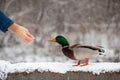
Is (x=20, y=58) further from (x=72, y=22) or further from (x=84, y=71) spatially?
(x=84, y=71)

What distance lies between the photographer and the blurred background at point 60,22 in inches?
351

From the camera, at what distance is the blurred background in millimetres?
8914

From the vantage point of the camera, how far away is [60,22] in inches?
378

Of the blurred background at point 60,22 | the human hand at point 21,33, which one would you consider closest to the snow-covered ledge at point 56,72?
the human hand at point 21,33

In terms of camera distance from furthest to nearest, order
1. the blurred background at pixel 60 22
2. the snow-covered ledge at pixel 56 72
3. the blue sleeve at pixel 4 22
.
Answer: the blurred background at pixel 60 22 < the snow-covered ledge at pixel 56 72 < the blue sleeve at pixel 4 22

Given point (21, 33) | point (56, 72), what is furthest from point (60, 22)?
point (21, 33)

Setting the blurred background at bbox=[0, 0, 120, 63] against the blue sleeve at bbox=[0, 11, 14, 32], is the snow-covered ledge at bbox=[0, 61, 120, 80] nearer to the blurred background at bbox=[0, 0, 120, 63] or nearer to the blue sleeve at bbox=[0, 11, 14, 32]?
the blue sleeve at bbox=[0, 11, 14, 32]

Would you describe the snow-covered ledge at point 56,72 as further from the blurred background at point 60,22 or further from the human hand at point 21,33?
the blurred background at point 60,22

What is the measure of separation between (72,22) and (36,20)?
679 mm

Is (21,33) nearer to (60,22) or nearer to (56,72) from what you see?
(56,72)

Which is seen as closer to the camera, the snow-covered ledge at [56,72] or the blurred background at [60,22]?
the snow-covered ledge at [56,72]

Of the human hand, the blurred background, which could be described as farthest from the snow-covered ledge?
the blurred background

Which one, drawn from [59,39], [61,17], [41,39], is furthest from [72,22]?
[59,39]

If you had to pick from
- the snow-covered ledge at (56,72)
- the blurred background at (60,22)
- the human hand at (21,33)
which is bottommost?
→ the snow-covered ledge at (56,72)
